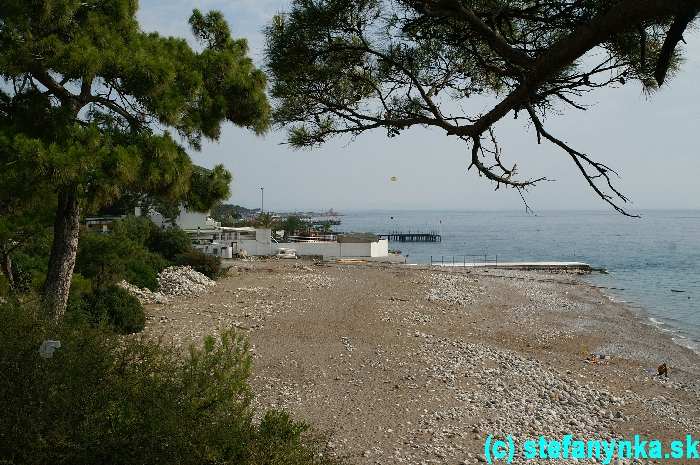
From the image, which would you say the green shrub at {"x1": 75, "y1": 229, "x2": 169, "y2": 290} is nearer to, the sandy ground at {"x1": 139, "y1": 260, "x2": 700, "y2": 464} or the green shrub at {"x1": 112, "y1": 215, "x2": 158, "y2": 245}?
the sandy ground at {"x1": 139, "y1": 260, "x2": 700, "y2": 464}

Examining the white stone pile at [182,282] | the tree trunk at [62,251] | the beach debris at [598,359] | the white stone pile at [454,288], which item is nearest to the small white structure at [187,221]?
the white stone pile at [182,282]

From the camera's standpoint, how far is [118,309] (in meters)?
11.2

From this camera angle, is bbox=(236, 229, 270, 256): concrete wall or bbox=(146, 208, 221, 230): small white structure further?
bbox=(146, 208, 221, 230): small white structure

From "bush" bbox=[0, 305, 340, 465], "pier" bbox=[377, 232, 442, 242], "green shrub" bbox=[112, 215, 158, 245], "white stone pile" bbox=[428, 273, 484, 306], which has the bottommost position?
"white stone pile" bbox=[428, 273, 484, 306]

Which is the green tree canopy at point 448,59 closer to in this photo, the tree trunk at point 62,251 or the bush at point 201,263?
the tree trunk at point 62,251

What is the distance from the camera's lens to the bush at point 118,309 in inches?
429

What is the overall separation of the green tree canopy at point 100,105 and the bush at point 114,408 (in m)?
1.99

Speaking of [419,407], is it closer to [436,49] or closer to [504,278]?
[436,49]

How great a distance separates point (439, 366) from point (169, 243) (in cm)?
1717

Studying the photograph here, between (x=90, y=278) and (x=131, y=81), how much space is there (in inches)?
287

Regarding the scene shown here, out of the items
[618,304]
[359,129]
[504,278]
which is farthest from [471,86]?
[504,278]

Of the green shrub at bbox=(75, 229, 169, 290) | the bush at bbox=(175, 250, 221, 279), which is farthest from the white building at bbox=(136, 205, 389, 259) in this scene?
the green shrub at bbox=(75, 229, 169, 290)

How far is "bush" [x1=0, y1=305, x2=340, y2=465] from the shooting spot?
10.4 ft

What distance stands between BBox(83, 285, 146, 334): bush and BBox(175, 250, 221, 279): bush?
9404 mm
